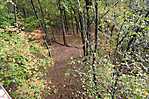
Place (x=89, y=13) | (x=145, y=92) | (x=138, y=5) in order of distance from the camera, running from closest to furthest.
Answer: (x=145, y=92) < (x=138, y=5) < (x=89, y=13)

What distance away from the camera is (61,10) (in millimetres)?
19422

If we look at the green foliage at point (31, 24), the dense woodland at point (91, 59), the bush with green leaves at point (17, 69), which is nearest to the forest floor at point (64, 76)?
the dense woodland at point (91, 59)

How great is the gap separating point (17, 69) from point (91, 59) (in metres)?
3.10

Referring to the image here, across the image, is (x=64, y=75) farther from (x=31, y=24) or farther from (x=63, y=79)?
(x=31, y=24)

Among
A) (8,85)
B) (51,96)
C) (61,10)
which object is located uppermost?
(61,10)

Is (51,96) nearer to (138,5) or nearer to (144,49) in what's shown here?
(144,49)

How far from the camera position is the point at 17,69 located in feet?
36.3

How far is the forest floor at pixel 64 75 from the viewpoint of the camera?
1374 centimetres

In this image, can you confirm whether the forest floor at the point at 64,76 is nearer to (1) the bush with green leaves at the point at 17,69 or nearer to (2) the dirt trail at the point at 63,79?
(2) the dirt trail at the point at 63,79

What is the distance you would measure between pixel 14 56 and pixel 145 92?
578 cm

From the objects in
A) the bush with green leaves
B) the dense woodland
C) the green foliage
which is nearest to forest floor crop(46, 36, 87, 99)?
the dense woodland

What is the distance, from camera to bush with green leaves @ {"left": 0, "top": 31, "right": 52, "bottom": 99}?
10.8 m

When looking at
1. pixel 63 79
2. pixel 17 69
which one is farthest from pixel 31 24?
pixel 17 69

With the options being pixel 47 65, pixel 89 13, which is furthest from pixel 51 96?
pixel 89 13
